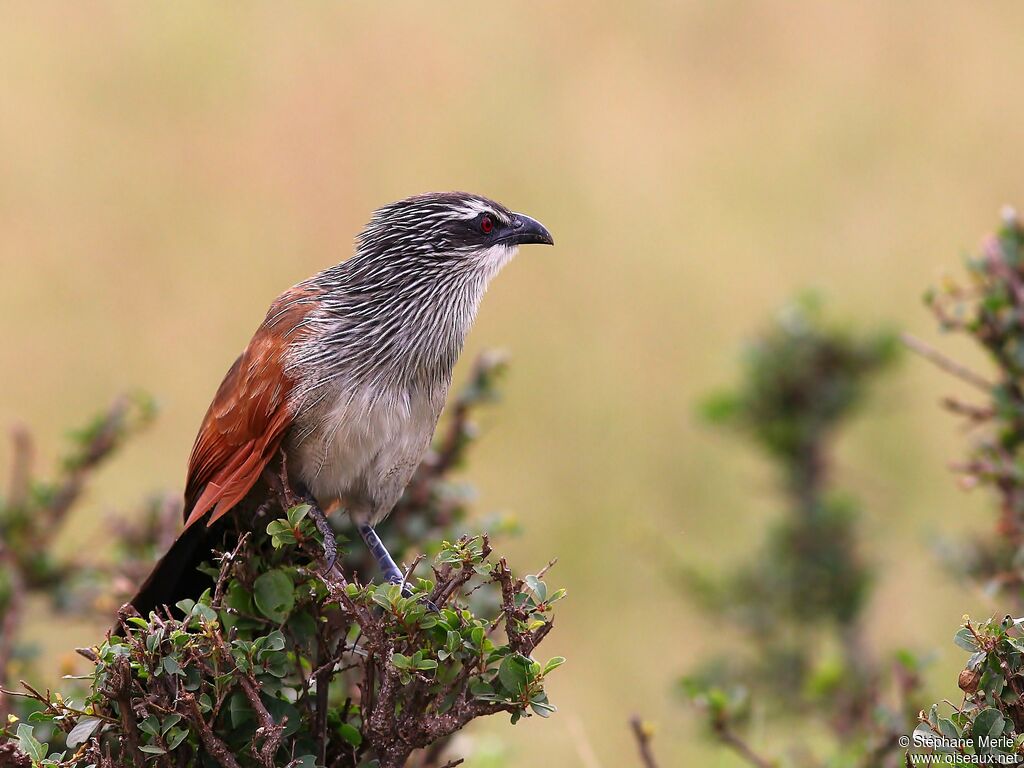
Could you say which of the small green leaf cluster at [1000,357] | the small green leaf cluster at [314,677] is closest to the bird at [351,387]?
the small green leaf cluster at [314,677]

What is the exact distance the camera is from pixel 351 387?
2873 millimetres

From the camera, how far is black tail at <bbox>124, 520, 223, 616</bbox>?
2732 mm

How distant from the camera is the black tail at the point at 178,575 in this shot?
8.96 feet

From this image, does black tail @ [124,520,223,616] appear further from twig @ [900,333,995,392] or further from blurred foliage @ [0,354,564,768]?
twig @ [900,333,995,392]

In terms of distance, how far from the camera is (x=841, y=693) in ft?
13.6

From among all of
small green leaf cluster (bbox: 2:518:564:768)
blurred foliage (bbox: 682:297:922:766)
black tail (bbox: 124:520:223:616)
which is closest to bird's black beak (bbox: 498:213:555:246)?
black tail (bbox: 124:520:223:616)

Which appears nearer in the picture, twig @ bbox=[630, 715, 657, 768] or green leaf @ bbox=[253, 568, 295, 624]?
green leaf @ bbox=[253, 568, 295, 624]

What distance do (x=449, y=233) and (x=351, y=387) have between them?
21.7 inches

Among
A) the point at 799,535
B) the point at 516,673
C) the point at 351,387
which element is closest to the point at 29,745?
the point at 516,673

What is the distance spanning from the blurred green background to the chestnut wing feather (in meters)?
3.67

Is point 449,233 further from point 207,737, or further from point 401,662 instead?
point 207,737

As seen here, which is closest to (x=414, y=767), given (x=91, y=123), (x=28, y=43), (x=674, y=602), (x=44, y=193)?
(x=674, y=602)

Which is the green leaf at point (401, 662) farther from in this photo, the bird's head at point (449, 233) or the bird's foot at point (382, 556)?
the bird's head at point (449, 233)

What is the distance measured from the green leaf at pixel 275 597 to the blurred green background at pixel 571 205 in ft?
13.4
